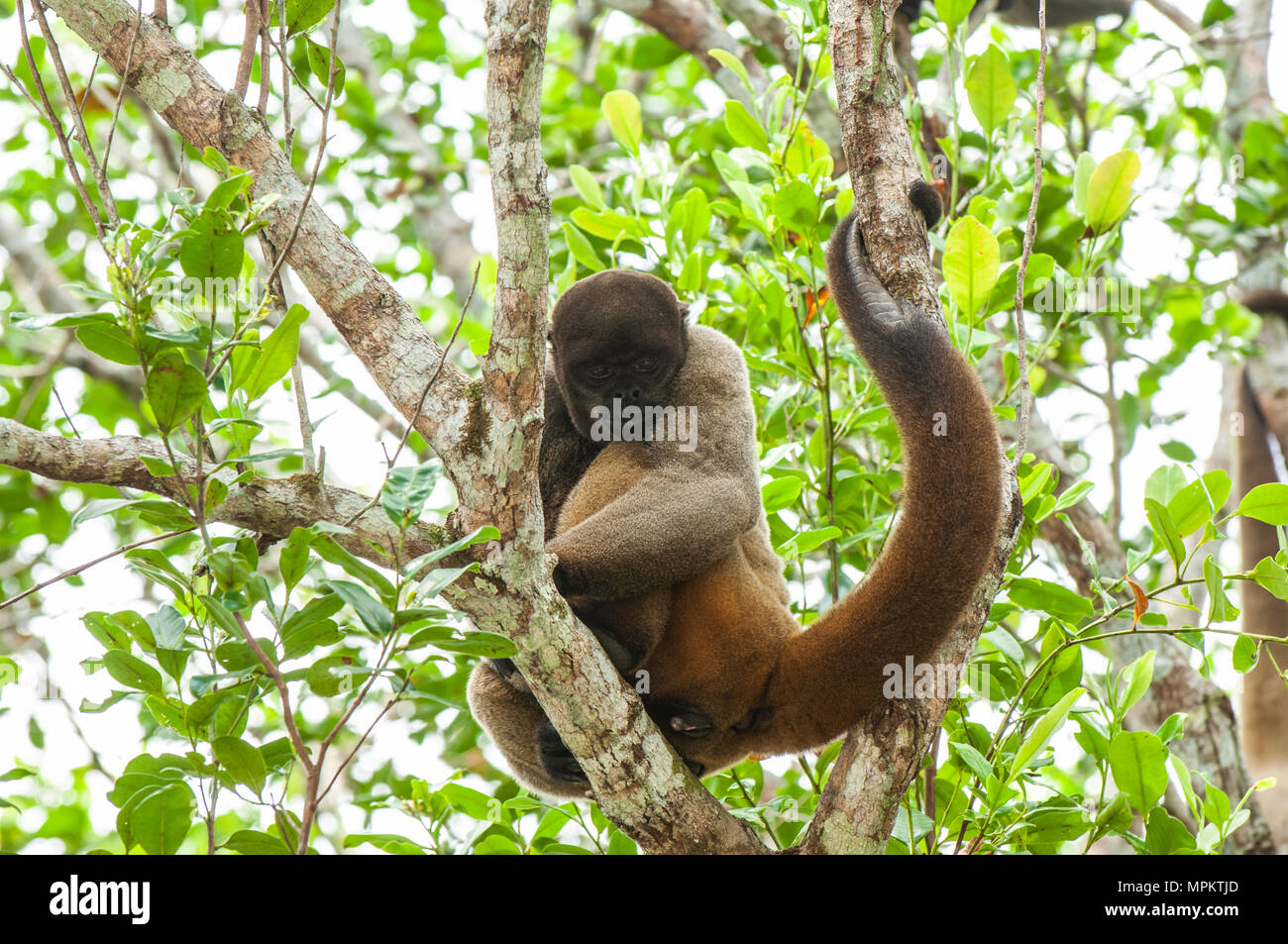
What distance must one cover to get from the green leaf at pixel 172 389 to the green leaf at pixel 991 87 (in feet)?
8.48

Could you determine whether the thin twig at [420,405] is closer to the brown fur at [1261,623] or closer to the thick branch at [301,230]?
the thick branch at [301,230]

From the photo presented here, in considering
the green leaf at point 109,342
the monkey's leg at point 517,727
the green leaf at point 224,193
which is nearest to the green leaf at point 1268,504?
the monkey's leg at point 517,727

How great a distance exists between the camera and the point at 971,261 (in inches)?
126

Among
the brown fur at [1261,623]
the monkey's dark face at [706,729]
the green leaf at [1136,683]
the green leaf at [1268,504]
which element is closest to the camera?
the green leaf at [1268,504]

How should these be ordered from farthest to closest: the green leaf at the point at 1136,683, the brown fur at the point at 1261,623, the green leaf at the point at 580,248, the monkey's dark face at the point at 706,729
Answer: the brown fur at the point at 1261,623 < the green leaf at the point at 580,248 < the monkey's dark face at the point at 706,729 < the green leaf at the point at 1136,683

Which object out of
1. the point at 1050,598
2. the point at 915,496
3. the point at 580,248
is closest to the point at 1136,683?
the point at 1050,598

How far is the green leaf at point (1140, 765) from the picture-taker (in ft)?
9.62

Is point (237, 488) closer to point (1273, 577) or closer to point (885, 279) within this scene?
point (885, 279)

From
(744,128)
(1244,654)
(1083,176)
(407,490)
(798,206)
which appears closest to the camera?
(407,490)

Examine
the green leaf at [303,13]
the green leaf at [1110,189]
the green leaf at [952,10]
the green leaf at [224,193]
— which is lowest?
the green leaf at [224,193]

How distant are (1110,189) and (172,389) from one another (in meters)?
2.71

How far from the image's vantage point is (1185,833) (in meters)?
3.14
